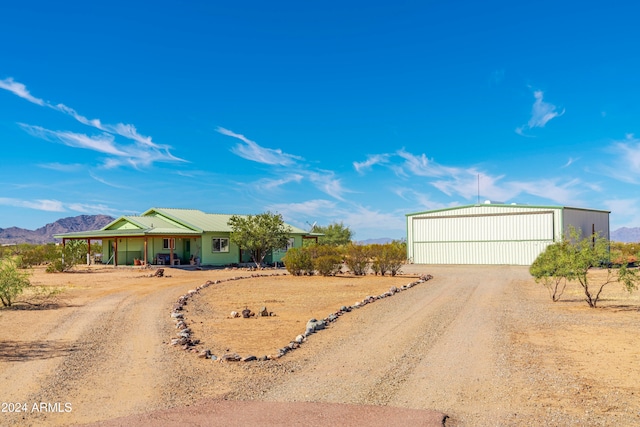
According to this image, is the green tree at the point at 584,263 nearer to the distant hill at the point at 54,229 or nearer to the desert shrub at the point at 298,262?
the desert shrub at the point at 298,262

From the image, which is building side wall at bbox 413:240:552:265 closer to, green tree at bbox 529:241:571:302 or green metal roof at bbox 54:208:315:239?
green metal roof at bbox 54:208:315:239

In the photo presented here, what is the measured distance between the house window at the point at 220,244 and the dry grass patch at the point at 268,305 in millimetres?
12315

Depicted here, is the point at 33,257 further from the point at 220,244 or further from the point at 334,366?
the point at 334,366

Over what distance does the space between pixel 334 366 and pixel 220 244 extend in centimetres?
3279

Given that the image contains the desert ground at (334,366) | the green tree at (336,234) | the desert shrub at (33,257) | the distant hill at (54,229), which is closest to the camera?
the desert ground at (334,366)

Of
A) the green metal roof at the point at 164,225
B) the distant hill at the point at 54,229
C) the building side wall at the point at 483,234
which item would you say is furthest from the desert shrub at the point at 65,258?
the distant hill at the point at 54,229

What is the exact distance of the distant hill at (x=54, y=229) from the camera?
554ft

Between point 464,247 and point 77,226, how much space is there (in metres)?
167

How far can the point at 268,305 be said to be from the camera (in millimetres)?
17719

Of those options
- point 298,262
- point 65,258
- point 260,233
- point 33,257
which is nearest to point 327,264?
point 298,262

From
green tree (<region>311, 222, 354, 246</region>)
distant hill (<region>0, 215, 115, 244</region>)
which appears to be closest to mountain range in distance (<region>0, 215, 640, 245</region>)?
distant hill (<region>0, 215, 115, 244</region>)

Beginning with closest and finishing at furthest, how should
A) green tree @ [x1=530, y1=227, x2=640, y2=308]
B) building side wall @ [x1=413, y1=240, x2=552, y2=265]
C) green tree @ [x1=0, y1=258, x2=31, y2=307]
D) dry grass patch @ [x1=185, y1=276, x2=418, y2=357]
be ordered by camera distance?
1. dry grass patch @ [x1=185, y1=276, x2=418, y2=357]
2. green tree @ [x1=530, y1=227, x2=640, y2=308]
3. green tree @ [x1=0, y1=258, x2=31, y2=307]
4. building side wall @ [x1=413, y1=240, x2=552, y2=265]

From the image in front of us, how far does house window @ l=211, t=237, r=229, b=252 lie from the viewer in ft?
134

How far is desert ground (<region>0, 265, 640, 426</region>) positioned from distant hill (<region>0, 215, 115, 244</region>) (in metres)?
168
